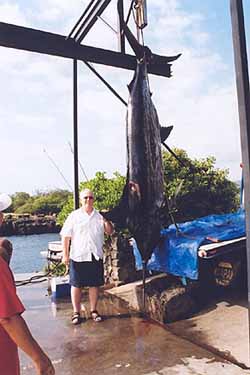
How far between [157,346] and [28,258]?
27.9 feet

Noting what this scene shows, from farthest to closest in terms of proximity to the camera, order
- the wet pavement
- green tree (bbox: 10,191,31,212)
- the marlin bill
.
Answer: green tree (bbox: 10,191,31,212) → the marlin bill → the wet pavement

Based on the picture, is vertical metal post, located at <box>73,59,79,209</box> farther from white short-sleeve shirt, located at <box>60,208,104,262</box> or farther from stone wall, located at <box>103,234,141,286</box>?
white short-sleeve shirt, located at <box>60,208,104,262</box>

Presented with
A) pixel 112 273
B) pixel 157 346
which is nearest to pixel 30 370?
pixel 157 346

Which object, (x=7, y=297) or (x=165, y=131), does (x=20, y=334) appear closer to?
(x=7, y=297)

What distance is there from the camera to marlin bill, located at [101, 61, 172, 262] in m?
4.18

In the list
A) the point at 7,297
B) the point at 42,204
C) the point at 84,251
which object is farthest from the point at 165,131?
the point at 42,204

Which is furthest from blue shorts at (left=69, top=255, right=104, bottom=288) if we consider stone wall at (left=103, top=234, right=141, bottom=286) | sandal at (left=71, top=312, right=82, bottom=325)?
stone wall at (left=103, top=234, right=141, bottom=286)

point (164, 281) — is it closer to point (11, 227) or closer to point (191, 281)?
point (191, 281)

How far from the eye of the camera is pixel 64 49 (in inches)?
185

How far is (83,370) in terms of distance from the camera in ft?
10.4

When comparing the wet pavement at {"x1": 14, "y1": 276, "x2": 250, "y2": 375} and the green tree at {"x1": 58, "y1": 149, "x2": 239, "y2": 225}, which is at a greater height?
the green tree at {"x1": 58, "y1": 149, "x2": 239, "y2": 225}

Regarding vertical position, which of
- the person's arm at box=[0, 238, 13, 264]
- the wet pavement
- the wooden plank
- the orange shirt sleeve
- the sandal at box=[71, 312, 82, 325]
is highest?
the wooden plank

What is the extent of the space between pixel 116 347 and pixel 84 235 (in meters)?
1.36

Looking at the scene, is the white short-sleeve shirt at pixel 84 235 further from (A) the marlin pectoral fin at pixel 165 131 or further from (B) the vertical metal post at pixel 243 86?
(B) the vertical metal post at pixel 243 86
